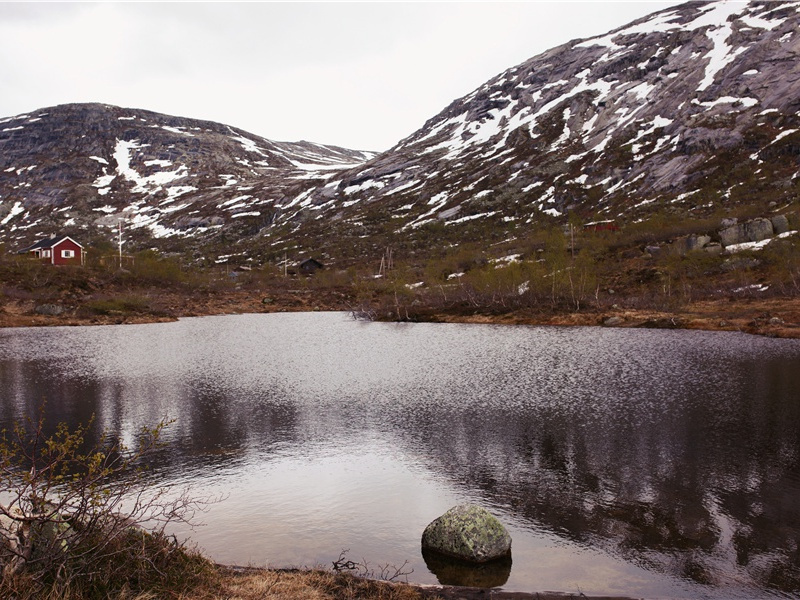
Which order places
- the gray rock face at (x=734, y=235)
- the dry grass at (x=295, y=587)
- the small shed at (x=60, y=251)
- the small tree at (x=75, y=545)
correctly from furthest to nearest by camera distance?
1. the small shed at (x=60, y=251)
2. the gray rock face at (x=734, y=235)
3. the dry grass at (x=295, y=587)
4. the small tree at (x=75, y=545)

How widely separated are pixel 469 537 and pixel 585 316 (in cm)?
6516

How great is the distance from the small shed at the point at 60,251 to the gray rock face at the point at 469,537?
4894 inches

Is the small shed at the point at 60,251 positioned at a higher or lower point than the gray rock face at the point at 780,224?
higher

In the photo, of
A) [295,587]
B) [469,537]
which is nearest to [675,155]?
[469,537]

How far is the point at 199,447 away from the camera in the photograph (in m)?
21.9

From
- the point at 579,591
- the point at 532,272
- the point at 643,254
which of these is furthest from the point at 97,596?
the point at 643,254

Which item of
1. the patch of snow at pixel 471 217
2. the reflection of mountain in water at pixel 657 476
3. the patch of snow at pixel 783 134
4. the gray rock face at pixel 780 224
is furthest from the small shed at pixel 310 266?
the reflection of mountain in water at pixel 657 476

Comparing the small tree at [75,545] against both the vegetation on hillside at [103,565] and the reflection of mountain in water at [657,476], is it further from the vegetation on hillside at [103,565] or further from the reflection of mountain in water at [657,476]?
the reflection of mountain in water at [657,476]

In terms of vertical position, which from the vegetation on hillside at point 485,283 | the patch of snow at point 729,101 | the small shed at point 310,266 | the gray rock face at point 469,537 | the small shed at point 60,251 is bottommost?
the gray rock face at point 469,537

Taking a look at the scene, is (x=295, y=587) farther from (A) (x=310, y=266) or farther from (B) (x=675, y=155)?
(B) (x=675, y=155)

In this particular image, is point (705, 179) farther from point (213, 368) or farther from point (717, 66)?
point (213, 368)

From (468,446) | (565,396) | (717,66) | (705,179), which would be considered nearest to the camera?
(468,446)

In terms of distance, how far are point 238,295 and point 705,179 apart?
118 metres

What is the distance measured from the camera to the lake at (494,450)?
13078 millimetres
